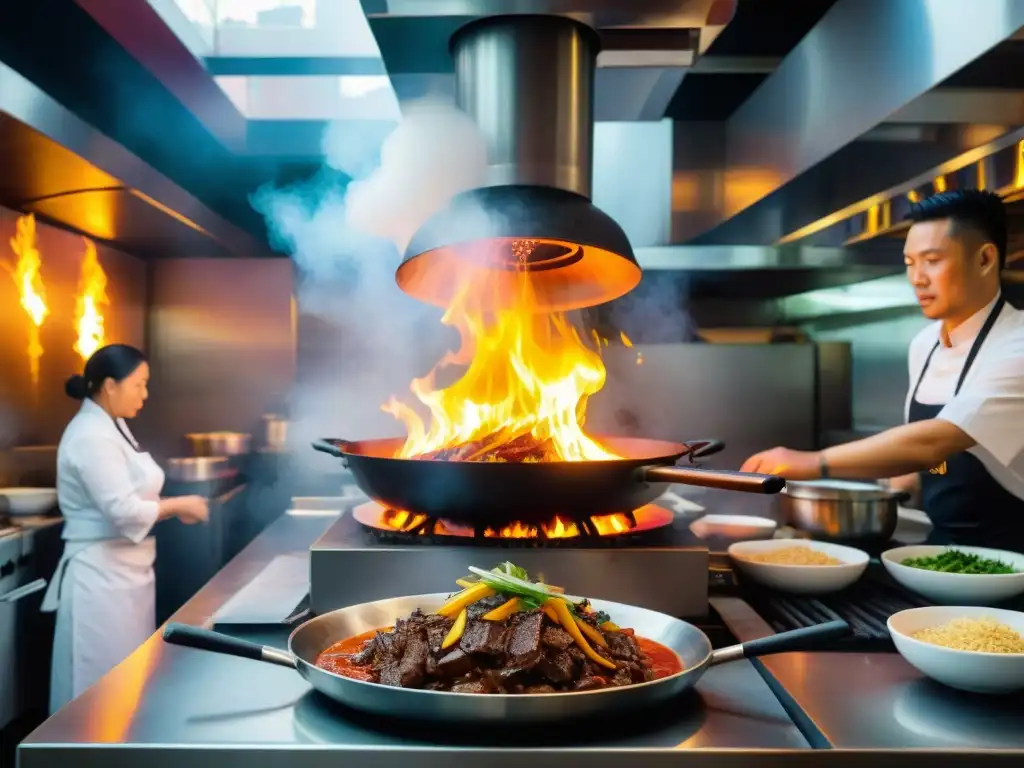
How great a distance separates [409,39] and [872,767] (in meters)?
1.67

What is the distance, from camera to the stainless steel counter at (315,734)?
0.94 meters

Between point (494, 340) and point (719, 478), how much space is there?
875 millimetres

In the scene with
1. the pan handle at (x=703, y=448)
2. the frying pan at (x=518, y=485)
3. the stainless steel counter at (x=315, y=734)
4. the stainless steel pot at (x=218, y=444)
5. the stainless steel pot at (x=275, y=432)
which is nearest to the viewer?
the stainless steel counter at (x=315, y=734)

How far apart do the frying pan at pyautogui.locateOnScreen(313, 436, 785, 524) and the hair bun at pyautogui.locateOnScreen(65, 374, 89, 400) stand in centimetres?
279

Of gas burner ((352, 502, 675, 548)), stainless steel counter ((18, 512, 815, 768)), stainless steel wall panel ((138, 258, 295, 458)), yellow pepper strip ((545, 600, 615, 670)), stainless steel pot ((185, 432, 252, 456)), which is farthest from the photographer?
stainless steel wall panel ((138, 258, 295, 458))

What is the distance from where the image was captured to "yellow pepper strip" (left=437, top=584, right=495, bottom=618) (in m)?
1.17

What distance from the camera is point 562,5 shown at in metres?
1.75

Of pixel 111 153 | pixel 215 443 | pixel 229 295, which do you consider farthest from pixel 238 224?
pixel 111 153

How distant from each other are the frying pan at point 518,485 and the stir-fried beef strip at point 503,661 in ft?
1.02

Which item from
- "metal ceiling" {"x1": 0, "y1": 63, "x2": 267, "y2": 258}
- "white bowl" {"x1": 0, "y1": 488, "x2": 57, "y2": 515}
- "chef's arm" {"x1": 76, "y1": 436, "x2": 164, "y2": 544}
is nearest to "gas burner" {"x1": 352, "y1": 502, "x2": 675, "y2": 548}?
"metal ceiling" {"x1": 0, "y1": 63, "x2": 267, "y2": 258}

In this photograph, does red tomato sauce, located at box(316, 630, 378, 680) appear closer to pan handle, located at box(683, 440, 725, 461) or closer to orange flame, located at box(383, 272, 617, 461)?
orange flame, located at box(383, 272, 617, 461)

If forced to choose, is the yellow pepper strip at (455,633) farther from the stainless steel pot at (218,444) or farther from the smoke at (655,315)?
the stainless steel pot at (218,444)

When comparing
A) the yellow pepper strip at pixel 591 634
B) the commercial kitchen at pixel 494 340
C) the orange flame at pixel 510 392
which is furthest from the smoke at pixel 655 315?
the yellow pepper strip at pixel 591 634

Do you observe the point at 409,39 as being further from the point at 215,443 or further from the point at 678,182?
the point at 215,443
